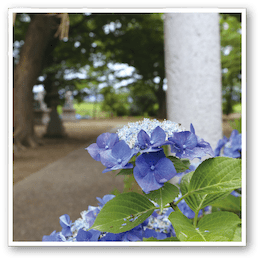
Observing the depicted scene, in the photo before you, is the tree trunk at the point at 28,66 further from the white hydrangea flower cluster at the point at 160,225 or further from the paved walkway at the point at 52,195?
the white hydrangea flower cluster at the point at 160,225

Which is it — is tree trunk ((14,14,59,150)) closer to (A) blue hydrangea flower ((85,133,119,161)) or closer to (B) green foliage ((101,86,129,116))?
(B) green foliage ((101,86,129,116))

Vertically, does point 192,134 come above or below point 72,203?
above

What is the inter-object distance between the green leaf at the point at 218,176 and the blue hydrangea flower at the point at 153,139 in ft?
0.55

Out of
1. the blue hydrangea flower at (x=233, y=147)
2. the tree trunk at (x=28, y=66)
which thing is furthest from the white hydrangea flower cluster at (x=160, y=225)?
the tree trunk at (x=28, y=66)

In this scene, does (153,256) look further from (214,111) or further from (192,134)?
(214,111)

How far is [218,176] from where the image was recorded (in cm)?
64

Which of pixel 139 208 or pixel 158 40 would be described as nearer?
pixel 139 208

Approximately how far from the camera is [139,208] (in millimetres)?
656

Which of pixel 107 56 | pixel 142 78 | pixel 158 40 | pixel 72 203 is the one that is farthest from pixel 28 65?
pixel 72 203

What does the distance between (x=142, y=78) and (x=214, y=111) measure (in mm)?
10624

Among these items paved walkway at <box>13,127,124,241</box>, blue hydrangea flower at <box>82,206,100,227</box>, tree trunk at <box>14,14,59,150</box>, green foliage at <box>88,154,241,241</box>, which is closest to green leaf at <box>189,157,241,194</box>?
green foliage at <box>88,154,241,241</box>

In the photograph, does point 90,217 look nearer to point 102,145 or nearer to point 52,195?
point 102,145

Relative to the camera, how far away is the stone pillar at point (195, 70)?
5.77 feet

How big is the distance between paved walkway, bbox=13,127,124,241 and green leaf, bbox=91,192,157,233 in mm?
2423
